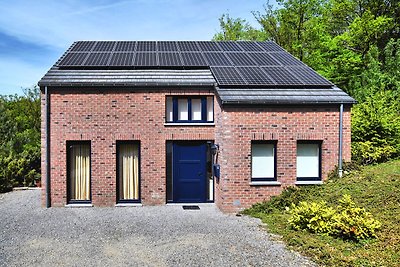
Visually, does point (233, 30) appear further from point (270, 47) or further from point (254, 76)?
point (254, 76)

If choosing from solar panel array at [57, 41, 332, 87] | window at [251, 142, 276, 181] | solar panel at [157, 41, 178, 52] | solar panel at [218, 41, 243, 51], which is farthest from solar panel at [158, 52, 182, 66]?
window at [251, 142, 276, 181]

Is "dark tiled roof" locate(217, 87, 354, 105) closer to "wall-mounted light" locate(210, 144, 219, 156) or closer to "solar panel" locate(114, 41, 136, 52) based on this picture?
"wall-mounted light" locate(210, 144, 219, 156)

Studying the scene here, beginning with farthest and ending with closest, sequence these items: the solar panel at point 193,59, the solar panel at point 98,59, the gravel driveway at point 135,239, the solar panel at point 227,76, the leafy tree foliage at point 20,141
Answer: the leafy tree foliage at point 20,141
the solar panel at point 193,59
the solar panel at point 98,59
the solar panel at point 227,76
the gravel driveway at point 135,239

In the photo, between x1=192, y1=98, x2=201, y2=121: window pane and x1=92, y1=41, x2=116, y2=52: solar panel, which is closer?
x1=192, y1=98, x2=201, y2=121: window pane

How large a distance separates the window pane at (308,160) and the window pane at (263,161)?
1044 mm

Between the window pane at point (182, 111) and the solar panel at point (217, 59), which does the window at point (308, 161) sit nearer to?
the window pane at point (182, 111)

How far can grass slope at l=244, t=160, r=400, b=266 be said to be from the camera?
24.5 ft

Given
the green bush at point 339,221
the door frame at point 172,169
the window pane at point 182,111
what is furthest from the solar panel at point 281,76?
the green bush at point 339,221

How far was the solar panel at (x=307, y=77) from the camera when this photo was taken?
13633 mm

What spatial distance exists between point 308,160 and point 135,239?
711cm

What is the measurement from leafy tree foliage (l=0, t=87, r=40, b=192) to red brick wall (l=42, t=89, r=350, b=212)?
626 centimetres

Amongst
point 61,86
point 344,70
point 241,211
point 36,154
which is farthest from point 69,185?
point 344,70

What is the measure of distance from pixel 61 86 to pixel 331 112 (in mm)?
10051

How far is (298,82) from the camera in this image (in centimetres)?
1352
